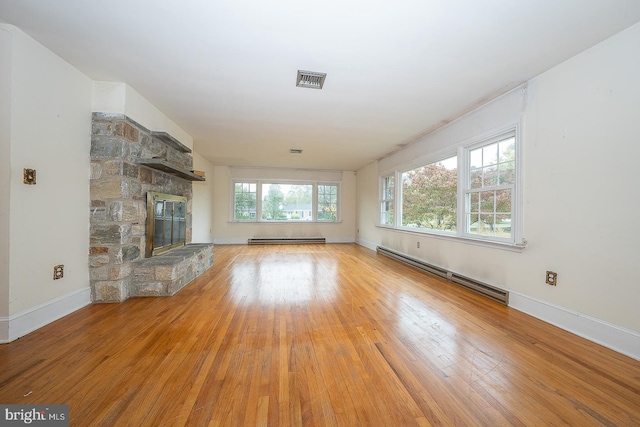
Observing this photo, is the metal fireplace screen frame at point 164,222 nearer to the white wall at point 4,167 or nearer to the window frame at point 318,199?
the white wall at point 4,167

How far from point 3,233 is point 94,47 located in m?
1.70

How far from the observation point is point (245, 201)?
25.2 ft

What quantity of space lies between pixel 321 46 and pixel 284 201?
19.7ft

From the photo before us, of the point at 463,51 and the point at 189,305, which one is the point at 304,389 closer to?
the point at 189,305

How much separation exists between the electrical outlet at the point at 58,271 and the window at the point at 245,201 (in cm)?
534

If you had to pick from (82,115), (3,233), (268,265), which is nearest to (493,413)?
(3,233)

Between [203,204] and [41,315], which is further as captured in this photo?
[203,204]

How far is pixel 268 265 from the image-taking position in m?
4.63

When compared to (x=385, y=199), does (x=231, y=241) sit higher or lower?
lower

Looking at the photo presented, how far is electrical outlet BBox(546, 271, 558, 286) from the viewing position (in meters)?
2.30

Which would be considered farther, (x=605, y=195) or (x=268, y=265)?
(x=268, y=265)

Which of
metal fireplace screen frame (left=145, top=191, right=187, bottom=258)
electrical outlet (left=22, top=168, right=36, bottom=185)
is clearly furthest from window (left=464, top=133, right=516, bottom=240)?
electrical outlet (left=22, top=168, right=36, bottom=185)

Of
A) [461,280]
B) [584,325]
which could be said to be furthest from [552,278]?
[461,280]

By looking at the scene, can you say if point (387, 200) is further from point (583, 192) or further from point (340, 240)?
point (583, 192)
